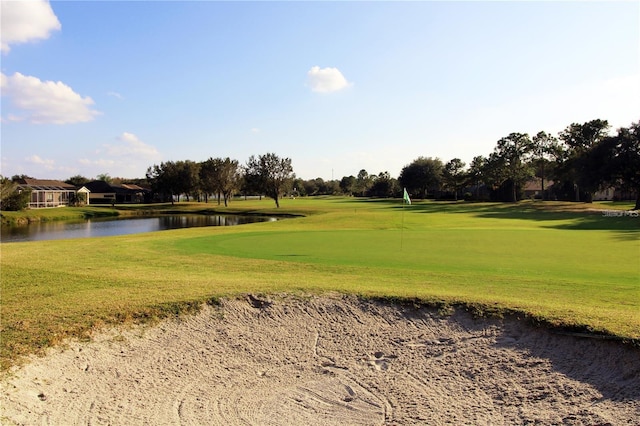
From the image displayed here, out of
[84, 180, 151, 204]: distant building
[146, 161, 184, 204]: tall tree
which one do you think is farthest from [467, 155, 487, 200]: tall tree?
[84, 180, 151, 204]: distant building

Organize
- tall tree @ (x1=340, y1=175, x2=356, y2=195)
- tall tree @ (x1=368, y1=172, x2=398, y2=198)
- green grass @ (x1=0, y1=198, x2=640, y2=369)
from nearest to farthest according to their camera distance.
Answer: green grass @ (x1=0, y1=198, x2=640, y2=369)
tall tree @ (x1=368, y1=172, x2=398, y2=198)
tall tree @ (x1=340, y1=175, x2=356, y2=195)

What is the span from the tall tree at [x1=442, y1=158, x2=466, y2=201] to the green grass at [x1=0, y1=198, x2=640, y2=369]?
8403 cm

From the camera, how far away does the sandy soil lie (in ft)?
20.6

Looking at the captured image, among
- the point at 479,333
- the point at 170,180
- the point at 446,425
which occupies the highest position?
the point at 170,180

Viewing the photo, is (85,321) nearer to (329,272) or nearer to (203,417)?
(203,417)

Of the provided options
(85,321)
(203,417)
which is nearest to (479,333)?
(203,417)

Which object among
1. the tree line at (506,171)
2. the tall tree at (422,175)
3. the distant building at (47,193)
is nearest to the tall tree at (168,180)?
the tree line at (506,171)

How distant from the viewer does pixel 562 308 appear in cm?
904

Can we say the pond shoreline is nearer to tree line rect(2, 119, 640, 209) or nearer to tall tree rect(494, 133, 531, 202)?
tree line rect(2, 119, 640, 209)

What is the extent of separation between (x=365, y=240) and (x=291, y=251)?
19.3 ft

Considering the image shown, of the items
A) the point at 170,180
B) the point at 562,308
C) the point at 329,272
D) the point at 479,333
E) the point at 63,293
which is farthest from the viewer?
the point at 170,180

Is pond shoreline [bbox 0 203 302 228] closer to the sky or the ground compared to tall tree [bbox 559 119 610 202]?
closer to the ground

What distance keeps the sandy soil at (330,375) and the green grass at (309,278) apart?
27.7 inches

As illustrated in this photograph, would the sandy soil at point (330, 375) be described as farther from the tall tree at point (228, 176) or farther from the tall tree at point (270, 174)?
the tall tree at point (228, 176)
